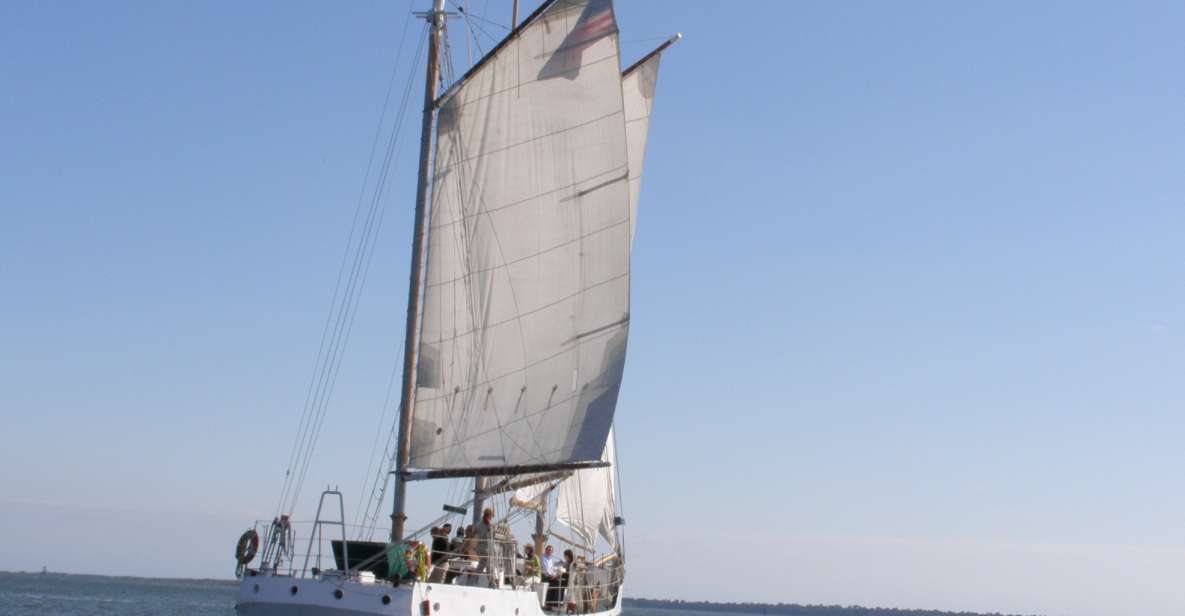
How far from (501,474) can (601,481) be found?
1378 centimetres

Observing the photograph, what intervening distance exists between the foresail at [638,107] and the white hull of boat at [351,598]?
20908 millimetres


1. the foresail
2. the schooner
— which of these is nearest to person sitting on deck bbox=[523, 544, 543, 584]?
the schooner

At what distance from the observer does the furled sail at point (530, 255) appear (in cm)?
3338

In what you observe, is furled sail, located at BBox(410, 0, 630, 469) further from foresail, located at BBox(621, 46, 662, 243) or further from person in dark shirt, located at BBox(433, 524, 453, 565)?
foresail, located at BBox(621, 46, 662, 243)

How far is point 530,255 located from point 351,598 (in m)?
11.1

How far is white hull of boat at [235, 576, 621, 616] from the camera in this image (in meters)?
26.2

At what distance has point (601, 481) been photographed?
47344 mm

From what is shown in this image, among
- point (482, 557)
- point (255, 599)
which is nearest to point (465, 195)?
point (482, 557)

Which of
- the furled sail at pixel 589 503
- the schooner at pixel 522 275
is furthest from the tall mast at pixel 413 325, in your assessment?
the furled sail at pixel 589 503

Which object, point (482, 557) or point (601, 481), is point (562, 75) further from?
point (601, 481)

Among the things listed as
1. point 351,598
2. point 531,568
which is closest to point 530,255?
point 531,568

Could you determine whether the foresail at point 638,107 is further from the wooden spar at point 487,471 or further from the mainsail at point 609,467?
the wooden spar at point 487,471

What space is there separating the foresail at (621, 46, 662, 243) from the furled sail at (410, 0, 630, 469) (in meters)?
10.6

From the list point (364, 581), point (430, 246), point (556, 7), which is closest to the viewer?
point (364, 581)
